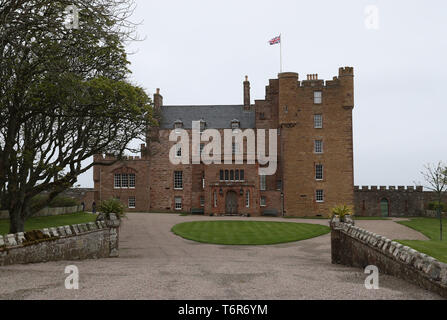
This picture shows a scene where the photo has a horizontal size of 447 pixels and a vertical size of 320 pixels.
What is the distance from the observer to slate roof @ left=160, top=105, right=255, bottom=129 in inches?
2089

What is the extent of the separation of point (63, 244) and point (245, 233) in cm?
1518

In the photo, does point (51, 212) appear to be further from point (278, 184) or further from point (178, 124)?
point (278, 184)

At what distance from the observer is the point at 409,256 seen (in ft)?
30.3

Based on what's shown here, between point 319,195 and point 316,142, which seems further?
point 316,142

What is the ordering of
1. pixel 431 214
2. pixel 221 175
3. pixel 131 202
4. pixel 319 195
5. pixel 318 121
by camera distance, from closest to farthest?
1. pixel 319 195
2. pixel 318 121
3. pixel 221 175
4. pixel 431 214
5. pixel 131 202

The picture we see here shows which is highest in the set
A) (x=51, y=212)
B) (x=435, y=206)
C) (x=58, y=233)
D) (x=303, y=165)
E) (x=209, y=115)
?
(x=209, y=115)

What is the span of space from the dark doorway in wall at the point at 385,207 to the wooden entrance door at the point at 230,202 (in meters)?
21.7

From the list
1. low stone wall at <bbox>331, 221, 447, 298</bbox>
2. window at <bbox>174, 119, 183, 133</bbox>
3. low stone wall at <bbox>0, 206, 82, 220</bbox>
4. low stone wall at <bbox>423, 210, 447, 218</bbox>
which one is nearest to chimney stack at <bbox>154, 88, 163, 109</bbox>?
window at <bbox>174, 119, 183, 133</bbox>

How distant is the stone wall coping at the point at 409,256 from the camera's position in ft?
25.6

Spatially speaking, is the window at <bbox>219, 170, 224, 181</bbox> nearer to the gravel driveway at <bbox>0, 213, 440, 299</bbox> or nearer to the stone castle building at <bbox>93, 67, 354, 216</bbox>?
the stone castle building at <bbox>93, 67, 354, 216</bbox>

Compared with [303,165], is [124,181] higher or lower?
lower

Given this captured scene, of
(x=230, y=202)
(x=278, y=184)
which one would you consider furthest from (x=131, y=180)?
(x=278, y=184)

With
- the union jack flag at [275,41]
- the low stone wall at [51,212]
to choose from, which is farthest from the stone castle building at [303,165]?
the low stone wall at [51,212]
